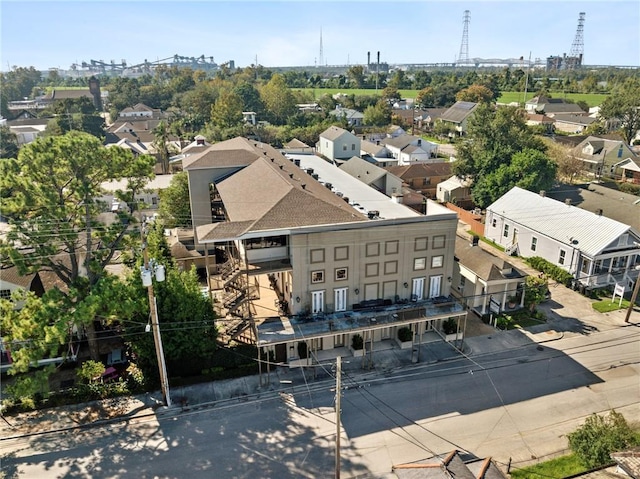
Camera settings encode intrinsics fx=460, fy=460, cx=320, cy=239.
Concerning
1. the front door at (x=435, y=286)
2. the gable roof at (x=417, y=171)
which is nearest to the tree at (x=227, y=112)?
the gable roof at (x=417, y=171)

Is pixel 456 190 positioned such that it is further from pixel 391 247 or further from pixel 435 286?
pixel 391 247

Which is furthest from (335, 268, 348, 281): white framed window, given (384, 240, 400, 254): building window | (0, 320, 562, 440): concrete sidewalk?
(0, 320, 562, 440): concrete sidewalk

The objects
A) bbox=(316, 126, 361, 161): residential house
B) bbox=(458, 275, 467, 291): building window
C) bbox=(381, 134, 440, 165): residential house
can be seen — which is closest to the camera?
bbox=(458, 275, 467, 291): building window

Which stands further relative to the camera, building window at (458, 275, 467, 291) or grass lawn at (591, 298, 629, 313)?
building window at (458, 275, 467, 291)

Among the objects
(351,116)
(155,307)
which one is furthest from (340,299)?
(351,116)

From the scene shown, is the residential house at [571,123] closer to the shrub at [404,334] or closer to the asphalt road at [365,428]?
the asphalt road at [365,428]

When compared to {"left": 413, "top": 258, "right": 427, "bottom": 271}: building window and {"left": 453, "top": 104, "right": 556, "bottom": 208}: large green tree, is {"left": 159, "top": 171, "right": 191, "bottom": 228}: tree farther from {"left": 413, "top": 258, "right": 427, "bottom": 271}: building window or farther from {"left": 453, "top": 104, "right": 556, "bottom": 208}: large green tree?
{"left": 453, "top": 104, "right": 556, "bottom": 208}: large green tree
